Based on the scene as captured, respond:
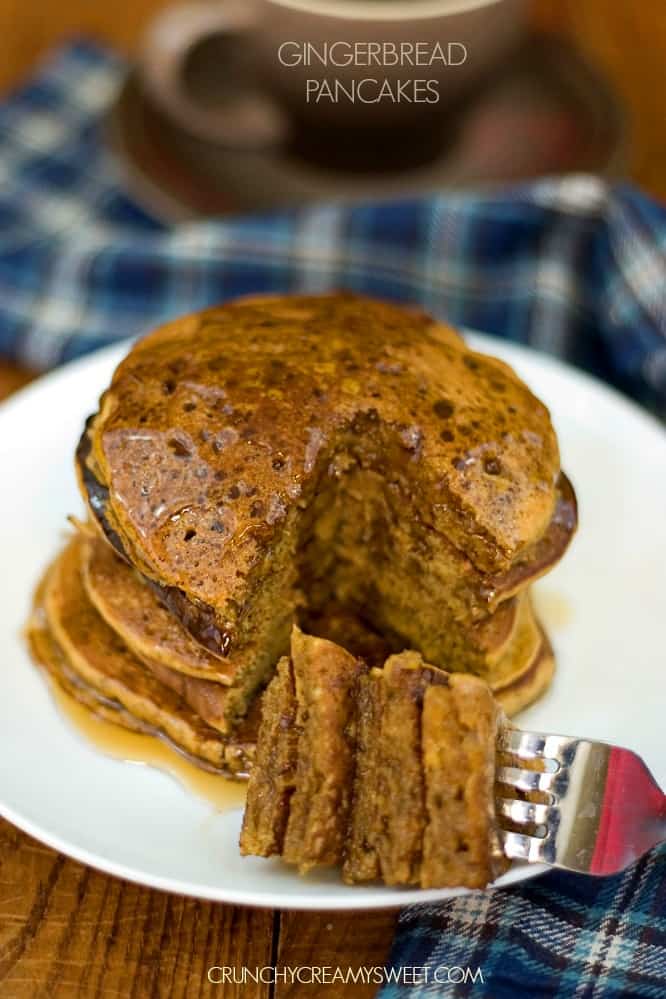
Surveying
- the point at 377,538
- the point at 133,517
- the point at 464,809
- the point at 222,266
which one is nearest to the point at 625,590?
the point at 377,538

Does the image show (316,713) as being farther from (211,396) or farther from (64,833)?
(211,396)

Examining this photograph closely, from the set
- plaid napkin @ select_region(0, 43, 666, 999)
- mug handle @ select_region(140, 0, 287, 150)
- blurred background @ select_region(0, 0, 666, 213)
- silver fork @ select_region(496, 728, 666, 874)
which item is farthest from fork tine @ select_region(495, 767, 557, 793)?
mug handle @ select_region(140, 0, 287, 150)

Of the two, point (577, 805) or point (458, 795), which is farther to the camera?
point (577, 805)

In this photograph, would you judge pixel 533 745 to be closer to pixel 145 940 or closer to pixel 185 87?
pixel 145 940

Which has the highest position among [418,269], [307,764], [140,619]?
[307,764]

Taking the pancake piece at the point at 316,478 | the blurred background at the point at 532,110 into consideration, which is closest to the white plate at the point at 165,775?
the pancake piece at the point at 316,478

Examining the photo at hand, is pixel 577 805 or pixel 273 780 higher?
pixel 577 805

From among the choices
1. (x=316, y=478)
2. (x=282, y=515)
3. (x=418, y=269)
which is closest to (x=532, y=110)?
(x=418, y=269)
